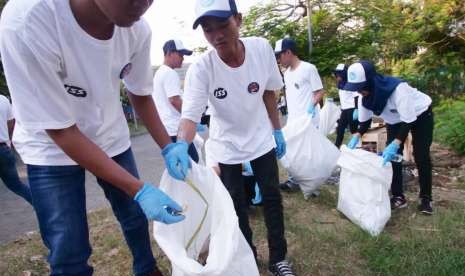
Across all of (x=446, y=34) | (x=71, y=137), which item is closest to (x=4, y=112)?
(x=71, y=137)

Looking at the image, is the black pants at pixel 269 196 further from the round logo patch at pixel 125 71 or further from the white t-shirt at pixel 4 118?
the white t-shirt at pixel 4 118

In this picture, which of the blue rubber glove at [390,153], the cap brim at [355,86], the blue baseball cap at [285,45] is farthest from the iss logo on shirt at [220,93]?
the blue baseball cap at [285,45]

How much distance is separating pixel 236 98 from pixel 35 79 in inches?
42.6

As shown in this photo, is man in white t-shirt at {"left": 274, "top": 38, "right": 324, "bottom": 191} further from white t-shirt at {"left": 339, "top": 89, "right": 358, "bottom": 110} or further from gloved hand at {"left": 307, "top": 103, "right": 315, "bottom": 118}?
white t-shirt at {"left": 339, "top": 89, "right": 358, "bottom": 110}

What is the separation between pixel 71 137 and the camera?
1.25 m

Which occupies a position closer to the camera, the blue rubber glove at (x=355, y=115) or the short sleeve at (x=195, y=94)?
the short sleeve at (x=195, y=94)

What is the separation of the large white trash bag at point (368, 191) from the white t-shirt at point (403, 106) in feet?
1.19

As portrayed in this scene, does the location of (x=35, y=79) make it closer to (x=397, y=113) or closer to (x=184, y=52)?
(x=397, y=113)

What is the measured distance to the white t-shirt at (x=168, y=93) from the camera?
3.49 m

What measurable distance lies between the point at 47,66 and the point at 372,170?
219 centimetres

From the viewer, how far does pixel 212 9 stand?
1.75 metres

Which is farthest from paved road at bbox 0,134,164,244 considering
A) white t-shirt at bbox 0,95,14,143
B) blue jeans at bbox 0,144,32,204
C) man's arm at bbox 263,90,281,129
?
man's arm at bbox 263,90,281,129

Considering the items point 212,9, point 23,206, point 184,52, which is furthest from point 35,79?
point 23,206

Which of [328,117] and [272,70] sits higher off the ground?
[272,70]
